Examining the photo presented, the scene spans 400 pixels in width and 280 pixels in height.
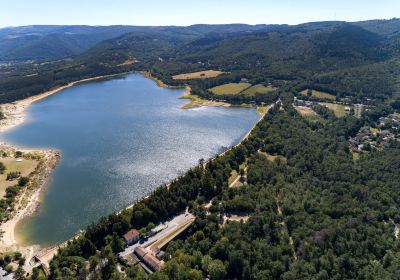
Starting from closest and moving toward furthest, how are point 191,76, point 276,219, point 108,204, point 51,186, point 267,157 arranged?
point 276,219
point 108,204
point 51,186
point 267,157
point 191,76

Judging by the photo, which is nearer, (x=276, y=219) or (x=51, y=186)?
(x=276, y=219)

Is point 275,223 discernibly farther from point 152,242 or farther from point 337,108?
point 337,108

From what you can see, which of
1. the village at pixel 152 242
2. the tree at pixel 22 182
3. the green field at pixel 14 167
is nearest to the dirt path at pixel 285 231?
the village at pixel 152 242

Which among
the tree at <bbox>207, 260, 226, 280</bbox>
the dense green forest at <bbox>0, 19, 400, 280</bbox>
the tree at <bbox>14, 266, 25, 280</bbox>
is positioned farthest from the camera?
the dense green forest at <bbox>0, 19, 400, 280</bbox>

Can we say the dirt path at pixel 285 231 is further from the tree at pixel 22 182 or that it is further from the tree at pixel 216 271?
the tree at pixel 22 182

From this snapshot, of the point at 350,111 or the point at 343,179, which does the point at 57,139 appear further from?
the point at 350,111

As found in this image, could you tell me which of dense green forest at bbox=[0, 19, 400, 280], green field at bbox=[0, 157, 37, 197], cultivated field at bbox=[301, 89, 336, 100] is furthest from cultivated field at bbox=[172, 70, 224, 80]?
green field at bbox=[0, 157, 37, 197]

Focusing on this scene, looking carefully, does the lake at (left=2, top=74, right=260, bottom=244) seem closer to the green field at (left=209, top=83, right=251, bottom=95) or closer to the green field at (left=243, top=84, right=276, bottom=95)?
the green field at (left=209, top=83, right=251, bottom=95)

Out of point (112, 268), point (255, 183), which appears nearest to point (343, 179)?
point (255, 183)
